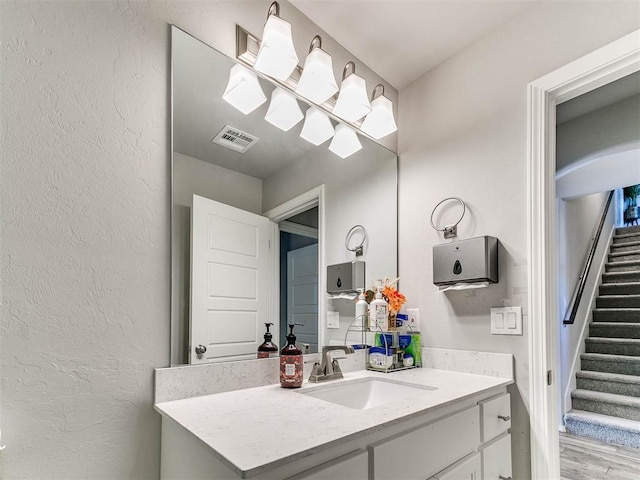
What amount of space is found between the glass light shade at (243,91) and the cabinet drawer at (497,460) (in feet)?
4.98

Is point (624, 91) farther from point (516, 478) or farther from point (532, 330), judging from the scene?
point (516, 478)

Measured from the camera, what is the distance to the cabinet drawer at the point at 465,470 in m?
1.17

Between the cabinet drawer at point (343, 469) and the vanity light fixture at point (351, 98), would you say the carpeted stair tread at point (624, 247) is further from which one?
the cabinet drawer at point (343, 469)

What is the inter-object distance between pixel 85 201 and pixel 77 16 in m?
0.53

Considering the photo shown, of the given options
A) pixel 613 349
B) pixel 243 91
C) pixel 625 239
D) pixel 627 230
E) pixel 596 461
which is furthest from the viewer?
pixel 627 230

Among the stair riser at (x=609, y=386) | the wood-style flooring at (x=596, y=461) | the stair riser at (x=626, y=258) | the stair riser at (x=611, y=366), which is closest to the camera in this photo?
the wood-style flooring at (x=596, y=461)

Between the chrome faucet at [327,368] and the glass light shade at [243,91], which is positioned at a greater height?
the glass light shade at [243,91]

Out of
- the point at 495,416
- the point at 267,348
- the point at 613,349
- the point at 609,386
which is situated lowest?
the point at 609,386

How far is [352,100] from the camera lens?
1.79m

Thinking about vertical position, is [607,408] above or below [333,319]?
below

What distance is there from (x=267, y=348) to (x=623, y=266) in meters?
5.15

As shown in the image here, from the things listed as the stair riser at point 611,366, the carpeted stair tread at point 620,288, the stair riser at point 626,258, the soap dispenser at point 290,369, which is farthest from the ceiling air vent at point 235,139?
the stair riser at point 626,258

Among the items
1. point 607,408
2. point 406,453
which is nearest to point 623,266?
point 607,408

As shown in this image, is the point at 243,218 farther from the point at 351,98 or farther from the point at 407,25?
the point at 407,25
